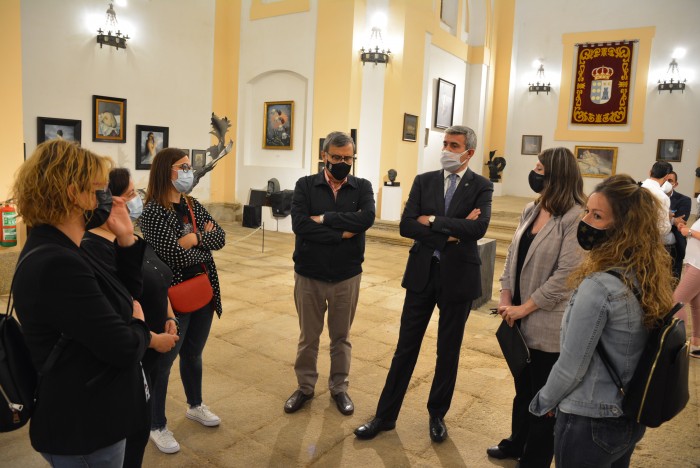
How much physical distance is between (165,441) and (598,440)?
220cm

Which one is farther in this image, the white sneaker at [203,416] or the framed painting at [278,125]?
the framed painting at [278,125]

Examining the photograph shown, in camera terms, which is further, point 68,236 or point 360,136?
point 360,136

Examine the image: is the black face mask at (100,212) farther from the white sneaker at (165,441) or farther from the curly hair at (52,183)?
the white sneaker at (165,441)

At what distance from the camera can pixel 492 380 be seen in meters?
4.19

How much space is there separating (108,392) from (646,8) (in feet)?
54.6

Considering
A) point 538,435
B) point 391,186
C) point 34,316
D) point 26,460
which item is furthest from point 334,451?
point 391,186

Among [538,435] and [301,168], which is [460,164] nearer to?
[538,435]

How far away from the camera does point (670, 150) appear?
1427cm

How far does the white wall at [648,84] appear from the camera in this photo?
1396 cm

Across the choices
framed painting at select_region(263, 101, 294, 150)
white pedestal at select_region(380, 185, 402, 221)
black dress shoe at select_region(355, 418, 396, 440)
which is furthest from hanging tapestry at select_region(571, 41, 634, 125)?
black dress shoe at select_region(355, 418, 396, 440)

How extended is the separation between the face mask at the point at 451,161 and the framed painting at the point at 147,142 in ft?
27.7

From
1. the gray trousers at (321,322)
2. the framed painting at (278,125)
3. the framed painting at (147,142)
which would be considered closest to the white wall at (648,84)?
the framed painting at (278,125)

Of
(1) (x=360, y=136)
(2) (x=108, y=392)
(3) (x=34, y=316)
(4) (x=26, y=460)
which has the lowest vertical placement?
(4) (x=26, y=460)

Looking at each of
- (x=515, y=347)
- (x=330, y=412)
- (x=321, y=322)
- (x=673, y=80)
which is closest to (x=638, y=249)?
(x=515, y=347)
